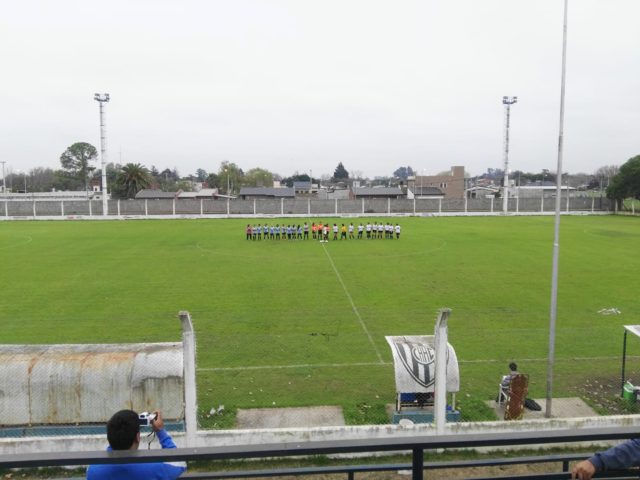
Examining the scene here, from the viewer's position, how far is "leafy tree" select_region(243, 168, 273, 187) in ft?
393

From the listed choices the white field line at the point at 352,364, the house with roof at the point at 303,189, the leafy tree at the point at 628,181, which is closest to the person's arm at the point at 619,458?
the white field line at the point at 352,364

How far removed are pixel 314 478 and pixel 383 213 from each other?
51349 millimetres

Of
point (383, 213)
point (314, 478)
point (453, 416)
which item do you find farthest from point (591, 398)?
point (383, 213)

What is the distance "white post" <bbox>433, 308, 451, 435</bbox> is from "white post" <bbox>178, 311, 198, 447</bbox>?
3618 mm

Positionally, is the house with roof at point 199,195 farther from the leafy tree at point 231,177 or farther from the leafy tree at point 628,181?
the leafy tree at point 628,181

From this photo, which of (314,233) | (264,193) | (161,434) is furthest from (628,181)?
(161,434)

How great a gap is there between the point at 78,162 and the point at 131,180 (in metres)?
44.0

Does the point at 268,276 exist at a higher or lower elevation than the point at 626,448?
lower

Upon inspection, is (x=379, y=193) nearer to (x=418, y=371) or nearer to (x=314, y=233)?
(x=314, y=233)

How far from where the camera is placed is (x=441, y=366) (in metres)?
7.82

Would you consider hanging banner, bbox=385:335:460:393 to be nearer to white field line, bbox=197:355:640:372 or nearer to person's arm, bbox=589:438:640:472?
white field line, bbox=197:355:640:372

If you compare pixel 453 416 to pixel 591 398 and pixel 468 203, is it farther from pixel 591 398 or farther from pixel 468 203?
pixel 468 203

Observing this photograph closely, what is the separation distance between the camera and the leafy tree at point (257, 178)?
119750 millimetres

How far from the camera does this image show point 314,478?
780 centimetres
